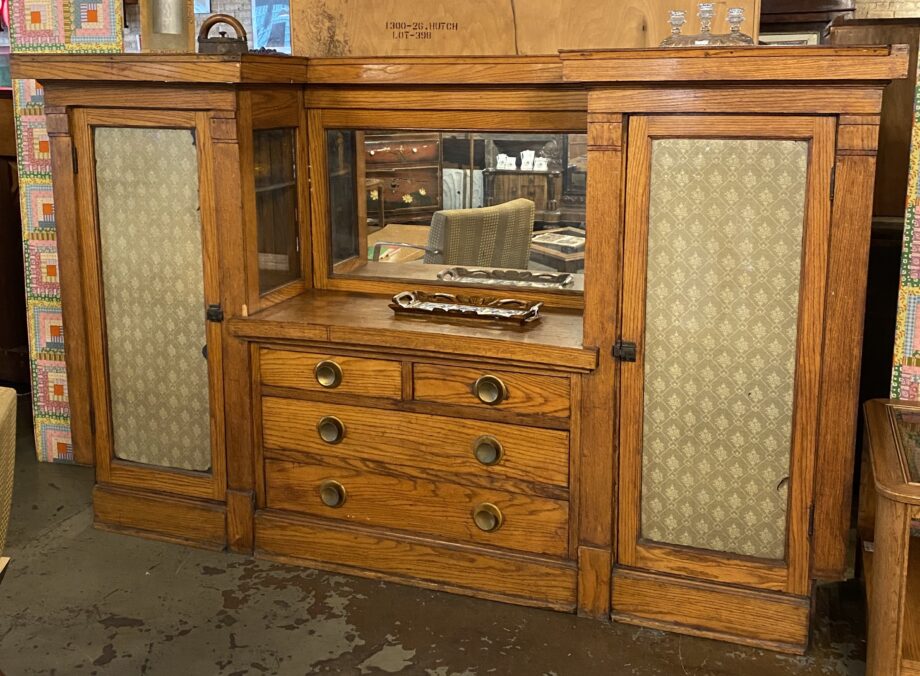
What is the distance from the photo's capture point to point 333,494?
3.48 m

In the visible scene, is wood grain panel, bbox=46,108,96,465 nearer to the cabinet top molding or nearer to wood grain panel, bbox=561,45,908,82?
the cabinet top molding

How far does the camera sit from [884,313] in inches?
153

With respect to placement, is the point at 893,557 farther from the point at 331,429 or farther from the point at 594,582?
the point at 331,429

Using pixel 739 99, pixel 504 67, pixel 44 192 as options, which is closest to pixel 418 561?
pixel 504 67

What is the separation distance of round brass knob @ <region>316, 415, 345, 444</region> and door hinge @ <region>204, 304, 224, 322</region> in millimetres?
482

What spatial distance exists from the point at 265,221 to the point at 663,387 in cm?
147

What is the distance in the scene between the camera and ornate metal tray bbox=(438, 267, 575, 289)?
356 cm

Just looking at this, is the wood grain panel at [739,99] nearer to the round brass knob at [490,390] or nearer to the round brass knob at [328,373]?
the round brass knob at [490,390]

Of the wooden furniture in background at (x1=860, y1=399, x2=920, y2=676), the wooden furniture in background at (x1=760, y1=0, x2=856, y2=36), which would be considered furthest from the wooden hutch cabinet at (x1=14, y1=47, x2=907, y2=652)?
the wooden furniture in background at (x1=760, y1=0, x2=856, y2=36)

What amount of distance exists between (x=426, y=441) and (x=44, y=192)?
6.58 ft

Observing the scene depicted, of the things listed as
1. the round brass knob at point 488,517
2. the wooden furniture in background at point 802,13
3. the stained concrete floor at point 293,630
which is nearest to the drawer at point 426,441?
the round brass knob at point 488,517

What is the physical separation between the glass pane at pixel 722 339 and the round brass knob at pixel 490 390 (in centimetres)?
43

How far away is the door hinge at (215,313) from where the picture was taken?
11.5 feet

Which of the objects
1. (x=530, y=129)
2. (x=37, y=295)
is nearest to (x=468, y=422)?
(x=530, y=129)
